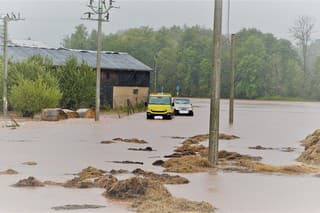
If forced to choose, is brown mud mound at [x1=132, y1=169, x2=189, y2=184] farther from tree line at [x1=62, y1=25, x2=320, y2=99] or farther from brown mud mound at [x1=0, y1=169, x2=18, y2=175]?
tree line at [x1=62, y1=25, x2=320, y2=99]

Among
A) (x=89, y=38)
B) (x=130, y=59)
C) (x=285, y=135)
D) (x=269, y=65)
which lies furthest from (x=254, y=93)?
(x=285, y=135)

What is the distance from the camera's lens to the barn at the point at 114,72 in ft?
224

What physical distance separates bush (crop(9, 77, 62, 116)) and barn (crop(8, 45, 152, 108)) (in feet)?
49.6

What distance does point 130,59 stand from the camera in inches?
3115

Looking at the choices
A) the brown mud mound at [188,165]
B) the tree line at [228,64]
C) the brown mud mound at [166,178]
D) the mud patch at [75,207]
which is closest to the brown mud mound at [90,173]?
the brown mud mound at [166,178]

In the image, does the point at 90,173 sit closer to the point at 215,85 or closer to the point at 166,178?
the point at 166,178

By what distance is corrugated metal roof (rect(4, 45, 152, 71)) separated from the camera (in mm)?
65125

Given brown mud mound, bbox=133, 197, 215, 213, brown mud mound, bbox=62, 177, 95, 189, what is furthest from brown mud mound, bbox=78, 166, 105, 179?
brown mud mound, bbox=133, 197, 215, 213

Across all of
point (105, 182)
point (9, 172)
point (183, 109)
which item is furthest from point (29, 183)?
point (183, 109)

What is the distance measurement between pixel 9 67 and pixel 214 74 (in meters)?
36.5

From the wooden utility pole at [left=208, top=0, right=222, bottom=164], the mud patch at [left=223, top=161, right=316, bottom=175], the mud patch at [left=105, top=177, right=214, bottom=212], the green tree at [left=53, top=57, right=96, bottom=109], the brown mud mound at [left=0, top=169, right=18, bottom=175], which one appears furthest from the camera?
the green tree at [left=53, top=57, right=96, bottom=109]

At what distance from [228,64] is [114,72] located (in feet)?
263

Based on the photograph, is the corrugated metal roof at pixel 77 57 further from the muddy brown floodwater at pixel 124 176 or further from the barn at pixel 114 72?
the muddy brown floodwater at pixel 124 176

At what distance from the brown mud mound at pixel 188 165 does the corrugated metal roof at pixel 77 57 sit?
142ft
